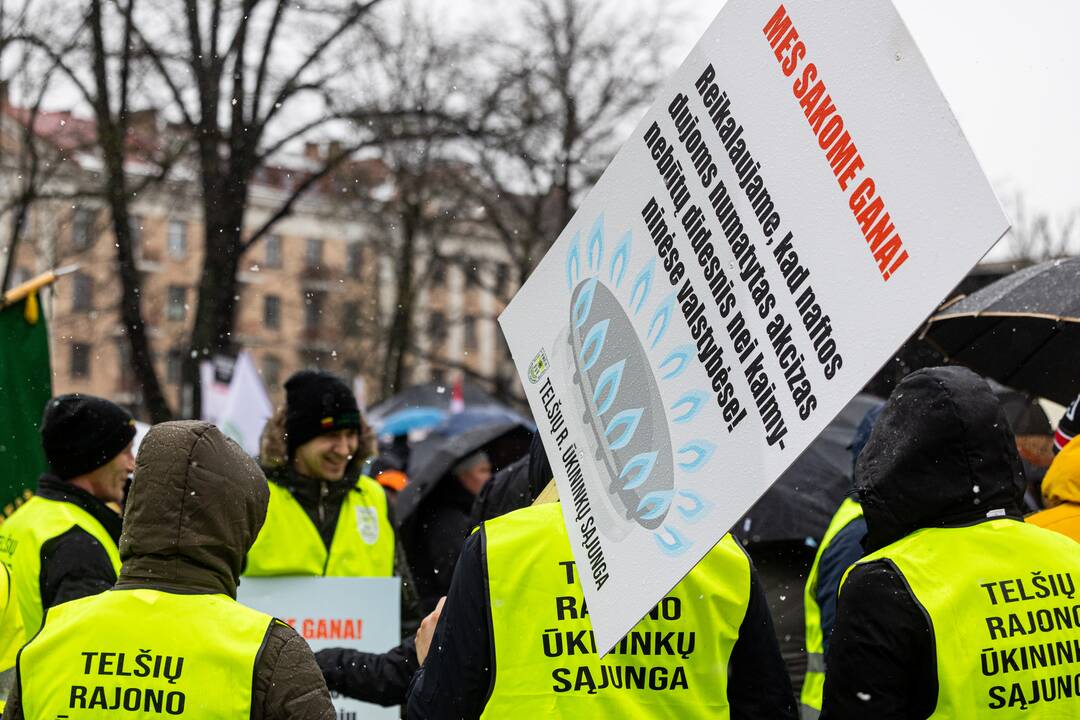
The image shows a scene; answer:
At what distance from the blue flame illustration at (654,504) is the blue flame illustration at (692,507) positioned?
4cm

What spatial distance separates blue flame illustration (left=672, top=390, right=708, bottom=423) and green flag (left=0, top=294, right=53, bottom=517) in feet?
Answer: 13.9

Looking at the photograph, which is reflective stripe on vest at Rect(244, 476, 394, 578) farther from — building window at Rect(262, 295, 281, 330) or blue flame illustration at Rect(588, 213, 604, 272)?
building window at Rect(262, 295, 281, 330)

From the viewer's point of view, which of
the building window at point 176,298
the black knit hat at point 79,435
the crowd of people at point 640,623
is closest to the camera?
the crowd of people at point 640,623

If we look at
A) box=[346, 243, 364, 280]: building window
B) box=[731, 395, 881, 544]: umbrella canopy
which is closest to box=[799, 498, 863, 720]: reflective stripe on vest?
box=[731, 395, 881, 544]: umbrella canopy

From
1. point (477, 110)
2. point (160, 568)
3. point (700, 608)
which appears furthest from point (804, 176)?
point (477, 110)

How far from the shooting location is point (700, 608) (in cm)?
282

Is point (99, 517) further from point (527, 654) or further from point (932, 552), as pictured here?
point (932, 552)

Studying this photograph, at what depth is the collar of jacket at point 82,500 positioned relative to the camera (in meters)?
4.30

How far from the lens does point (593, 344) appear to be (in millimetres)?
2557

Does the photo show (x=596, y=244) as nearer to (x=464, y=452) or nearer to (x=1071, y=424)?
(x=1071, y=424)

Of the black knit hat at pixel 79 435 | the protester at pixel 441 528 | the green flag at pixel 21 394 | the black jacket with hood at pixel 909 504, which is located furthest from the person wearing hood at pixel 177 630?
the green flag at pixel 21 394

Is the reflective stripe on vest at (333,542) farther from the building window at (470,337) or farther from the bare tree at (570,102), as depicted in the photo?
the building window at (470,337)

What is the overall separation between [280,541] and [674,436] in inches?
116

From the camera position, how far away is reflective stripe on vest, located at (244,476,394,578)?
4949 millimetres
